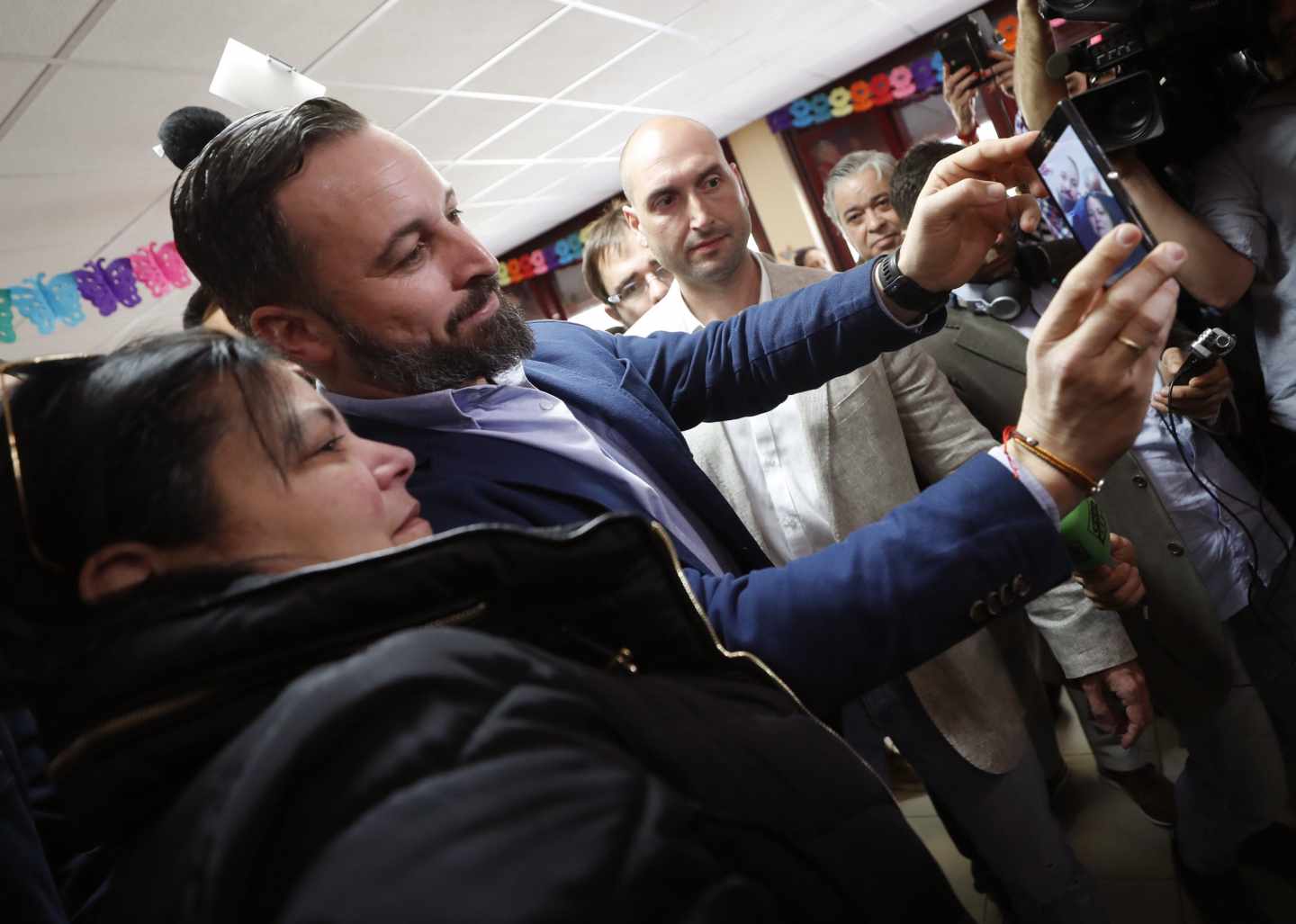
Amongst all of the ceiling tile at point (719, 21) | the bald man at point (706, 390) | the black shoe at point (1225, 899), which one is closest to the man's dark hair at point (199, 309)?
the bald man at point (706, 390)

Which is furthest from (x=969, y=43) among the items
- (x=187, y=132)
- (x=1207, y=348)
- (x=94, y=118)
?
(x=94, y=118)

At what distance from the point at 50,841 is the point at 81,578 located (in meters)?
0.39

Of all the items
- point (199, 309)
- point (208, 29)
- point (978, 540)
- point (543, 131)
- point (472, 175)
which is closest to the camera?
point (978, 540)

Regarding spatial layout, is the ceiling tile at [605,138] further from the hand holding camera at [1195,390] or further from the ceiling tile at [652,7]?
the hand holding camera at [1195,390]

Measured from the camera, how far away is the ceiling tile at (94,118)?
2527mm

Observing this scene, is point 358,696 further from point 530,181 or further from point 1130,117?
point 530,181

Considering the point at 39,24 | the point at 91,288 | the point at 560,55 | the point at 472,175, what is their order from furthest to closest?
1. the point at 472,175
2. the point at 91,288
3. the point at 560,55
4. the point at 39,24

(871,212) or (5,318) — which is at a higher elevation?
(5,318)

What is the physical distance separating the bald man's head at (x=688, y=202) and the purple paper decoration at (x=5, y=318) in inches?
132

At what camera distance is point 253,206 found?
0.95 metres

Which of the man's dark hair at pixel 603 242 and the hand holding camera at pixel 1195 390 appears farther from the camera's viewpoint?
the man's dark hair at pixel 603 242

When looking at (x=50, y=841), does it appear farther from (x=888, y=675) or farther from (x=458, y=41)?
(x=458, y=41)

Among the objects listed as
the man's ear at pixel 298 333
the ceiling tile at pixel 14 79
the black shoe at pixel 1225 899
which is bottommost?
the black shoe at pixel 1225 899

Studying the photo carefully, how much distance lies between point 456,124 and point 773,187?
10.8 feet
